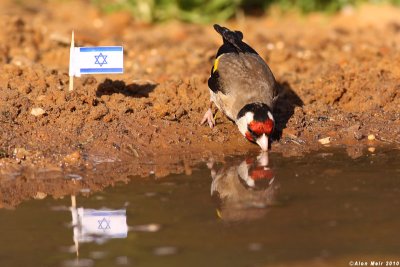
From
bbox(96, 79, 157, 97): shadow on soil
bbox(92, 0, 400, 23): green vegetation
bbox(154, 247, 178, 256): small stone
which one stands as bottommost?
bbox(154, 247, 178, 256): small stone

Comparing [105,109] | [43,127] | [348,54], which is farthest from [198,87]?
[348,54]

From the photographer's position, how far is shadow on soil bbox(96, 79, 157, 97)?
9680mm

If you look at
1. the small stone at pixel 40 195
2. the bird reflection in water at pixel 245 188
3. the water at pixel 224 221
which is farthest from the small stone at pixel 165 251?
the small stone at pixel 40 195

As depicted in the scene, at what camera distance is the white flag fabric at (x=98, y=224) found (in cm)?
599

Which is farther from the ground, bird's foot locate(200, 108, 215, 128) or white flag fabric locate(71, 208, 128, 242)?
bird's foot locate(200, 108, 215, 128)

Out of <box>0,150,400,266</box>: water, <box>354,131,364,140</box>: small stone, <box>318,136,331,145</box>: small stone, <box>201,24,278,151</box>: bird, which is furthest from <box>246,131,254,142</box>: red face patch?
<box>354,131,364,140</box>: small stone

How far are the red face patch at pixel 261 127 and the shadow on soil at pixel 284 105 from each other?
0.57 metres

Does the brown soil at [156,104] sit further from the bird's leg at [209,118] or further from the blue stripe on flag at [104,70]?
the blue stripe on flag at [104,70]

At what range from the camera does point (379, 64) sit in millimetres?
10789

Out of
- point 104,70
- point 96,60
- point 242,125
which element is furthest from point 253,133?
point 96,60

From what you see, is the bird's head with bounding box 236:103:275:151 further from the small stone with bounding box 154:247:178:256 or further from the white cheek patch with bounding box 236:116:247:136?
the small stone with bounding box 154:247:178:256

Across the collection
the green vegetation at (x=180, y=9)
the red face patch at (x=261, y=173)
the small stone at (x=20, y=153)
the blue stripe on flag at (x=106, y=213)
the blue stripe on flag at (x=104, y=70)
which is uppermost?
the green vegetation at (x=180, y=9)

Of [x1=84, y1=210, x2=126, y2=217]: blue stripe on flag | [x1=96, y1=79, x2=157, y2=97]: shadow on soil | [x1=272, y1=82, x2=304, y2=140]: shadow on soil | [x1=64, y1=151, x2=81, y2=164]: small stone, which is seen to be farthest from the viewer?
[x1=96, y1=79, x2=157, y2=97]: shadow on soil

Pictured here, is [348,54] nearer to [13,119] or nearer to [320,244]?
[13,119]
